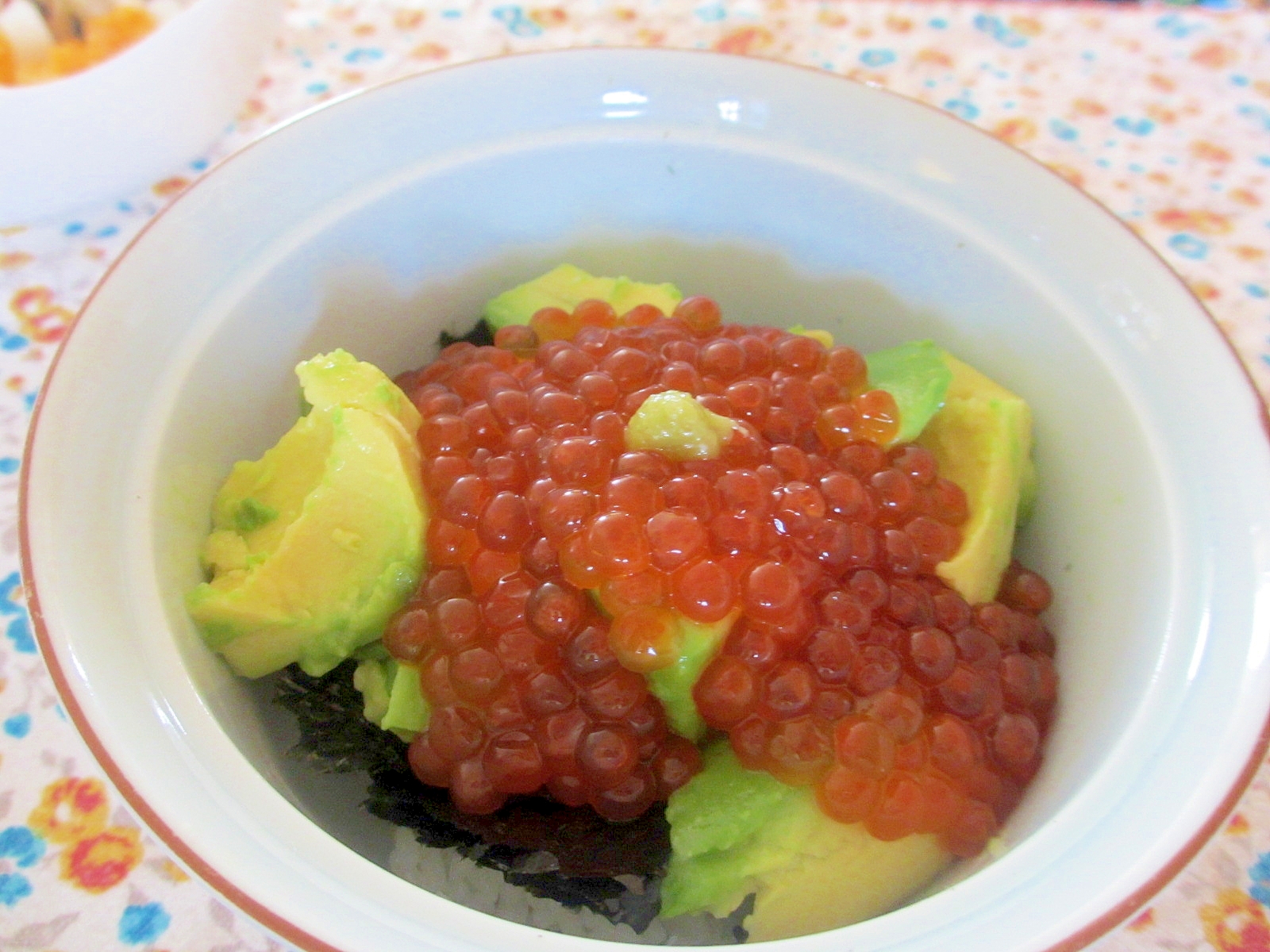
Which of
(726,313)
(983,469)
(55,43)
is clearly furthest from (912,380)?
(55,43)

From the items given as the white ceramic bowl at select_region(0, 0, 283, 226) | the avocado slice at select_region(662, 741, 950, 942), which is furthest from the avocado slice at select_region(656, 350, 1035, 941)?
the white ceramic bowl at select_region(0, 0, 283, 226)

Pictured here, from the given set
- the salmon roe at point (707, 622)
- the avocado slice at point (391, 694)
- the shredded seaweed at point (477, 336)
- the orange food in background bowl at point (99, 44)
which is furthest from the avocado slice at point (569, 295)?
the orange food in background bowl at point (99, 44)

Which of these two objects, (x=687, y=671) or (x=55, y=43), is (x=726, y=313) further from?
(x=55, y=43)

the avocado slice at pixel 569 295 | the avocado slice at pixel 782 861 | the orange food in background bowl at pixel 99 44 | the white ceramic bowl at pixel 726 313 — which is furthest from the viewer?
the orange food in background bowl at pixel 99 44

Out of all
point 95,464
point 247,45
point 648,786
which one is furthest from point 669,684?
point 247,45

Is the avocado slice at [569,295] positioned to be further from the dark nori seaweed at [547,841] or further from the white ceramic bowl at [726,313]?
the dark nori seaweed at [547,841]

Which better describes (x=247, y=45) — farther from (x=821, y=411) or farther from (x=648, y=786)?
(x=648, y=786)

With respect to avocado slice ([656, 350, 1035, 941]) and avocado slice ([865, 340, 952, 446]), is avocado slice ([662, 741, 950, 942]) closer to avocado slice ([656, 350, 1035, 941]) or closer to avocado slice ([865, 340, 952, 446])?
avocado slice ([656, 350, 1035, 941])
